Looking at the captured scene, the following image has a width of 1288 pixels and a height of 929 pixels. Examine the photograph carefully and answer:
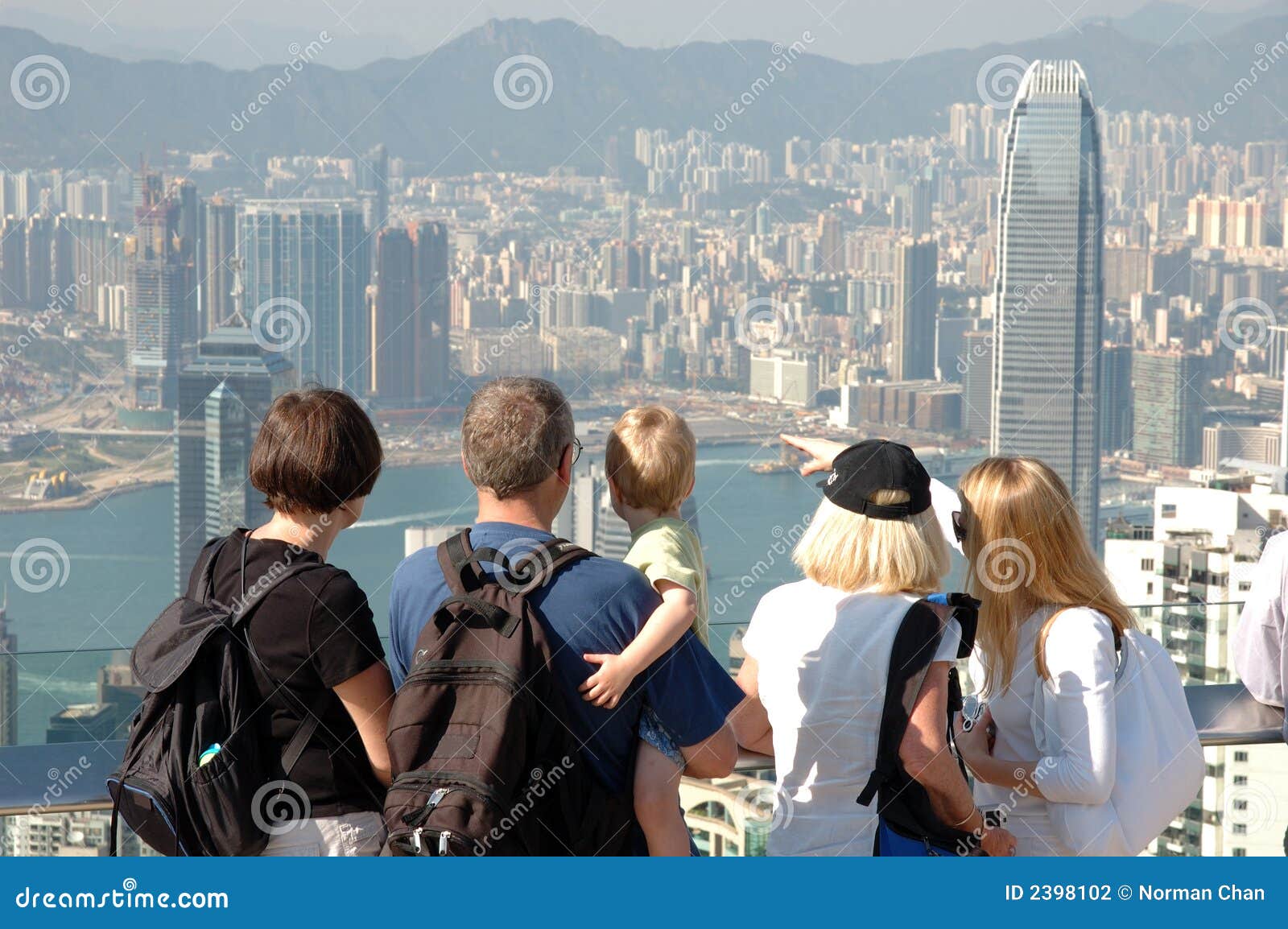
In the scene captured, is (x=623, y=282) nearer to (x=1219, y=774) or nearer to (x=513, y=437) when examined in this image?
(x=1219, y=774)

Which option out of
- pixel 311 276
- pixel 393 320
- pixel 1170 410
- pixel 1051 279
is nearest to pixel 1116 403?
pixel 1170 410

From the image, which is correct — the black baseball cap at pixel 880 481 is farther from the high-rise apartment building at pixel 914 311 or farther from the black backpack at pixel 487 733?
the high-rise apartment building at pixel 914 311

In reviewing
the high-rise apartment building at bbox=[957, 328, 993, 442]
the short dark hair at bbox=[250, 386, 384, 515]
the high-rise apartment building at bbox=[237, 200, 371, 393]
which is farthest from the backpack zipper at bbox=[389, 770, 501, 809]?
the high-rise apartment building at bbox=[957, 328, 993, 442]

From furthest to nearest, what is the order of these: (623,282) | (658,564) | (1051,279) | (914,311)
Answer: (1051,279) → (914,311) → (623,282) → (658,564)

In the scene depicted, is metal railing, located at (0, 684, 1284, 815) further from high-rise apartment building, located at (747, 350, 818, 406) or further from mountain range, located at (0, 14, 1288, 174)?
mountain range, located at (0, 14, 1288, 174)

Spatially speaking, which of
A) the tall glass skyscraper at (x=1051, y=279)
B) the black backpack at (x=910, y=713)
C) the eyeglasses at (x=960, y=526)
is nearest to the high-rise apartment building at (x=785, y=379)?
the tall glass skyscraper at (x=1051, y=279)

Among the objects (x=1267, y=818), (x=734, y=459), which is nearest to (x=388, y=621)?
(x=1267, y=818)

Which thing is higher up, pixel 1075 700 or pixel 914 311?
pixel 914 311
